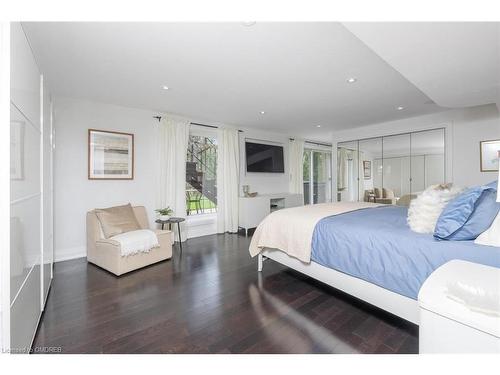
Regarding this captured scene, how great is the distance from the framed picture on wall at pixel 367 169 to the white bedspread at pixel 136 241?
15.2 ft

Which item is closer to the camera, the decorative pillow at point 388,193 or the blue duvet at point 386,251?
the blue duvet at point 386,251

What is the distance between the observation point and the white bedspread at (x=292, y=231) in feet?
7.49

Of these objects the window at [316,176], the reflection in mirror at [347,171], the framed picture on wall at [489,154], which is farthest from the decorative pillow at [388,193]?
the window at [316,176]

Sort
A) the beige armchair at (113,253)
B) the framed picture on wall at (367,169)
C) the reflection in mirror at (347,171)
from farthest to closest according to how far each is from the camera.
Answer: the reflection in mirror at (347,171) < the framed picture on wall at (367,169) < the beige armchair at (113,253)

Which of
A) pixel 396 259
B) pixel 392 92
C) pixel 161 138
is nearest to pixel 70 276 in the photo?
pixel 161 138

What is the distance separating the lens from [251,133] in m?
5.52

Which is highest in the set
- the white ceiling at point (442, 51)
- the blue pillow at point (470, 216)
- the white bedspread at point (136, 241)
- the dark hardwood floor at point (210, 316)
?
the white ceiling at point (442, 51)

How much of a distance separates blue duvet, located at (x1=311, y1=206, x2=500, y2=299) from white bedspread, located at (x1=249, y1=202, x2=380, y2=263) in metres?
0.08

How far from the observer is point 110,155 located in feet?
12.0

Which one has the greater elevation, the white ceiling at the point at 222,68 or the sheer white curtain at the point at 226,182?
the white ceiling at the point at 222,68

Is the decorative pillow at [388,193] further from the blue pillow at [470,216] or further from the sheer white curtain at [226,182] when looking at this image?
the blue pillow at [470,216]

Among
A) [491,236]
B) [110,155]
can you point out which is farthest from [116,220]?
[491,236]

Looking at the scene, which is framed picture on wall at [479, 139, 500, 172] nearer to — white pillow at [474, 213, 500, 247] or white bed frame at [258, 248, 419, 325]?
white pillow at [474, 213, 500, 247]
